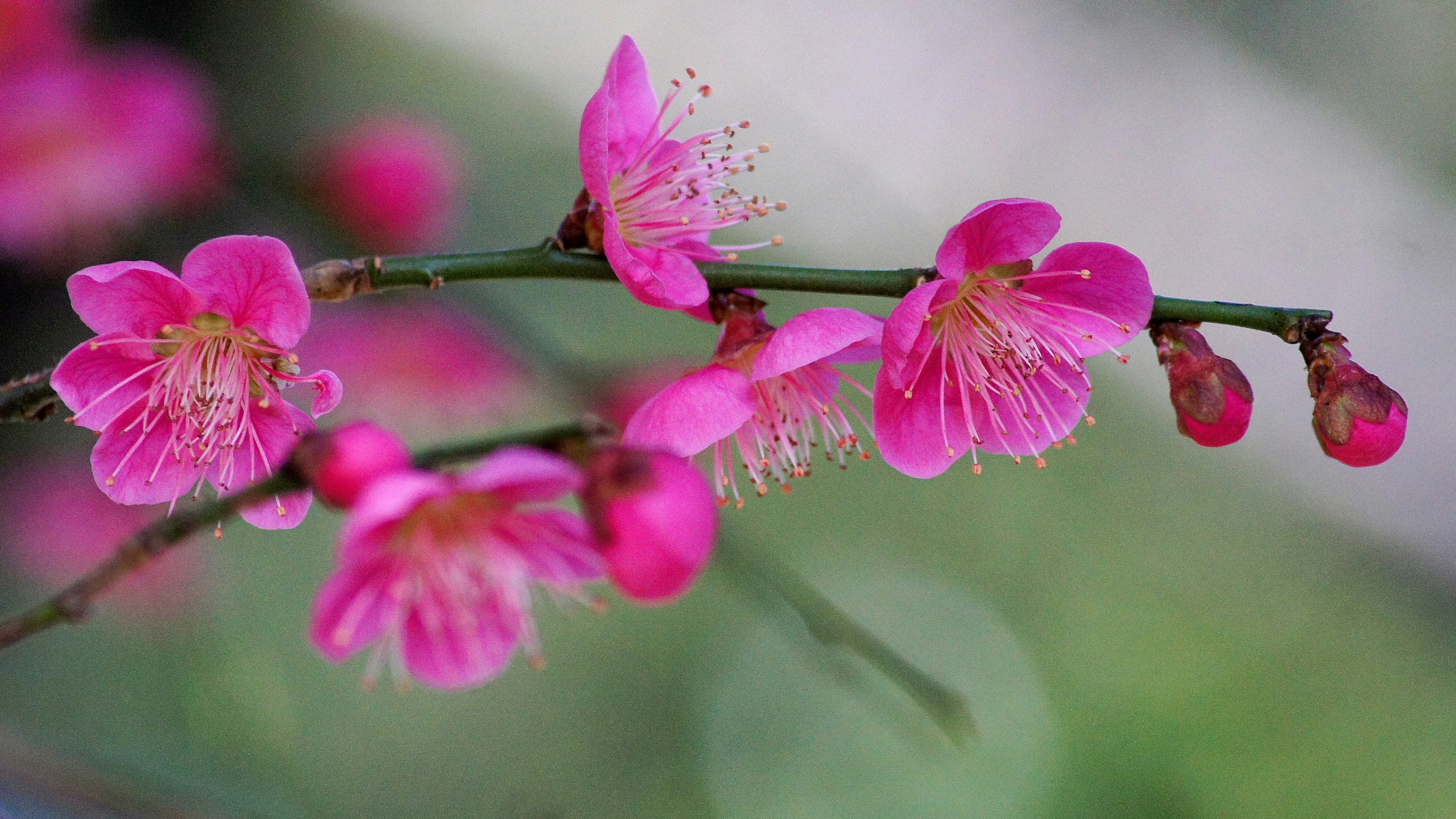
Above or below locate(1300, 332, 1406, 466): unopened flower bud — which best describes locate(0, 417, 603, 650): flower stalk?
below

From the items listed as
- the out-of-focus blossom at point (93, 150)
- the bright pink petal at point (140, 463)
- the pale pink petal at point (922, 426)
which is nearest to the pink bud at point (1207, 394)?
the pale pink petal at point (922, 426)

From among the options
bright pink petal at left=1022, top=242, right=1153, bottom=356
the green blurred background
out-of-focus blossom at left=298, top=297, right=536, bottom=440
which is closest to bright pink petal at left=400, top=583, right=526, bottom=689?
bright pink petal at left=1022, top=242, right=1153, bottom=356

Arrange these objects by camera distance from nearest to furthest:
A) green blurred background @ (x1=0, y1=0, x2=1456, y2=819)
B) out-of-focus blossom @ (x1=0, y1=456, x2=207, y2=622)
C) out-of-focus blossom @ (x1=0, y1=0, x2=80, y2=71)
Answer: out-of-focus blossom @ (x1=0, y1=0, x2=80, y2=71), out-of-focus blossom @ (x1=0, y1=456, x2=207, y2=622), green blurred background @ (x1=0, y1=0, x2=1456, y2=819)

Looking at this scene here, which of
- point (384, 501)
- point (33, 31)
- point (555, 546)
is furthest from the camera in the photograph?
point (33, 31)

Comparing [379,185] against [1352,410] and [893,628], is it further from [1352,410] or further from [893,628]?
[893,628]

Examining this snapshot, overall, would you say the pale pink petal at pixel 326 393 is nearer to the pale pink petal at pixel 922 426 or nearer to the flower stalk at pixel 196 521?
the flower stalk at pixel 196 521

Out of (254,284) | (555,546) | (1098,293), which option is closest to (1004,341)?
(1098,293)

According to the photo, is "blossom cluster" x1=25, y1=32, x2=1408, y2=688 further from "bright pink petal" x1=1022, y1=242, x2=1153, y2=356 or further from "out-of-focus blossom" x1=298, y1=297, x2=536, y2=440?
"out-of-focus blossom" x1=298, y1=297, x2=536, y2=440
